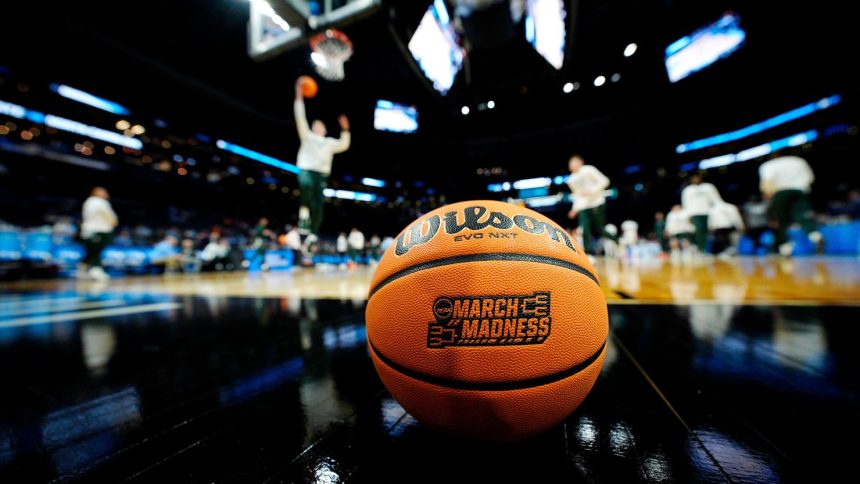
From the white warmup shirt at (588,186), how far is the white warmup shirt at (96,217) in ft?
27.1

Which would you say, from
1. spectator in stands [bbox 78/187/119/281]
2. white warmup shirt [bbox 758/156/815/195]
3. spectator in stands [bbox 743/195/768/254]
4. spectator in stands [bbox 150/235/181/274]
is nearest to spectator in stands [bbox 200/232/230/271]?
spectator in stands [bbox 150/235/181/274]

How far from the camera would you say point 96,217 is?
19.0 feet

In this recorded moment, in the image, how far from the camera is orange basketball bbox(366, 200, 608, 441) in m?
0.58

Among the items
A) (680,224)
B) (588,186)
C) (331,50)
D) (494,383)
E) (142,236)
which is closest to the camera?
(494,383)

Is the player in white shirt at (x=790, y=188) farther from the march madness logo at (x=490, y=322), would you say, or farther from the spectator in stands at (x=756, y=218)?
the march madness logo at (x=490, y=322)

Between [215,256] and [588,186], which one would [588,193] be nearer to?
[588,186]

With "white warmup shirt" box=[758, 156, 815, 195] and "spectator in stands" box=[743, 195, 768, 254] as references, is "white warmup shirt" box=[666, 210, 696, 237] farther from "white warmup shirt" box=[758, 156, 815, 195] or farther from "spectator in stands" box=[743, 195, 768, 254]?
"white warmup shirt" box=[758, 156, 815, 195]

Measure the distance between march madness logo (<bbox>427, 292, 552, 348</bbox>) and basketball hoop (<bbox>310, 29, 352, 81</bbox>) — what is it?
6242 mm

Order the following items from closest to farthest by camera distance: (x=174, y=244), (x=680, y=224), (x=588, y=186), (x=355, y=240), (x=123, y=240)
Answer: (x=588, y=186) < (x=680, y=224) < (x=174, y=244) < (x=123, y=240) < (x=355, y=240)

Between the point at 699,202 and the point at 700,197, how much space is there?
12 cm

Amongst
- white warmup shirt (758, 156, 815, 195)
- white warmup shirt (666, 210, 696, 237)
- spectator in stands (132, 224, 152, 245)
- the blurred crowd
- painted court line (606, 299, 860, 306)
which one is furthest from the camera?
spectator in stands (132, 224, 152, 245)

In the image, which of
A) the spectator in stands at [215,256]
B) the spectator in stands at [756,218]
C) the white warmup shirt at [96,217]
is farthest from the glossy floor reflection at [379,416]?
the spectator in stands at [756,218]

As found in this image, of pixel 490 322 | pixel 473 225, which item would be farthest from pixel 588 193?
pixel 490 322

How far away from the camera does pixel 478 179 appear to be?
2108 centimetres
